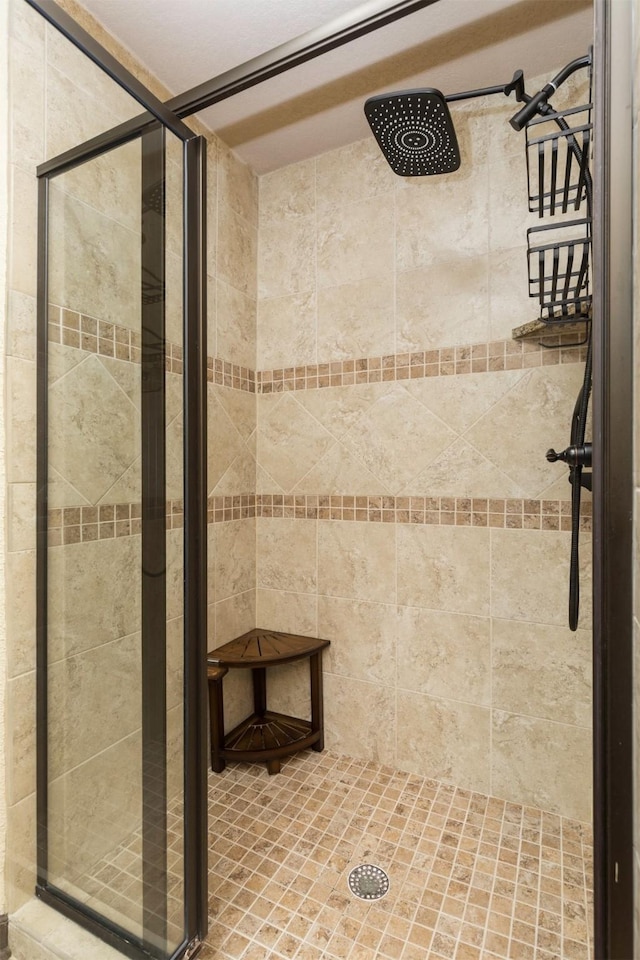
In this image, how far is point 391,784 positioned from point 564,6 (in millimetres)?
2293

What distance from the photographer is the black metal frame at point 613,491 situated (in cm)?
57

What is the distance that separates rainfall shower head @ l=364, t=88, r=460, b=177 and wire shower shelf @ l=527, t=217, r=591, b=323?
32 centimetres

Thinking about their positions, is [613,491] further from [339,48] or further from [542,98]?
[339,48]

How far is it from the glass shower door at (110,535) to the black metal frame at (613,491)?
76 centimetres

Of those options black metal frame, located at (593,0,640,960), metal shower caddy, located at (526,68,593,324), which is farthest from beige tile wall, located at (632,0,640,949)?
metal shower caddy, located at (526,68,593,324)

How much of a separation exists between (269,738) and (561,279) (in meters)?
1.77

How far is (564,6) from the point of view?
50.8 inches

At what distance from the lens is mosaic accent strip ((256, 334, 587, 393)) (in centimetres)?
149

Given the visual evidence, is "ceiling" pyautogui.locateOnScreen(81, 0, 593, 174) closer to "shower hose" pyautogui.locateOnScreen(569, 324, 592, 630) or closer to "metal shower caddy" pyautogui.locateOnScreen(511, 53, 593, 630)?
"metal shower caddy" pyautogui.locateOnScreen(511, 53, 593, 630)

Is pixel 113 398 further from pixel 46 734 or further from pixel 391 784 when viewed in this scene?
pixel 391 784

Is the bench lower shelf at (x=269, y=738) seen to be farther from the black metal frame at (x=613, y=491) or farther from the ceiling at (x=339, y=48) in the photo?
the ceiling at (x=339, y=48)

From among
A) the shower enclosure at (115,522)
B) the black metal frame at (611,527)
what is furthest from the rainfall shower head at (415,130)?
the black metal frame at (611,527)

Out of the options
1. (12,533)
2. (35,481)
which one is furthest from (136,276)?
(12,533)

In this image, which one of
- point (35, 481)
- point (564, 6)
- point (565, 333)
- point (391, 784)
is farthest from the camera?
point (391, 784)
